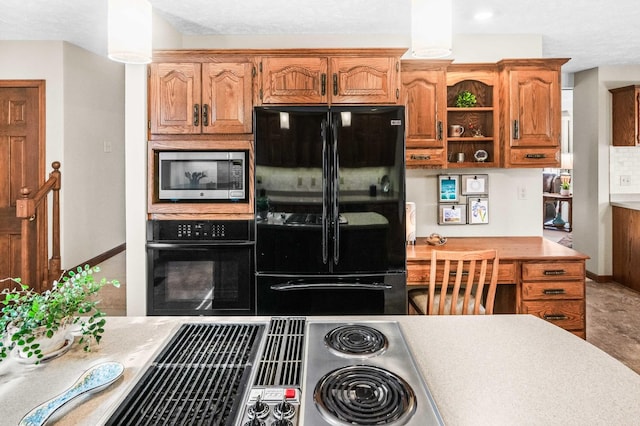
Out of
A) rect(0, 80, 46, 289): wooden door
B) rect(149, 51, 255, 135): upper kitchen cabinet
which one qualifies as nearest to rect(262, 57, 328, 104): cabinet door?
rect(149, 51, 255, 135): upper kitchen cabinet

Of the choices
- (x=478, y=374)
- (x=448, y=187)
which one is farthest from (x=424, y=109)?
(x=478, y=374)

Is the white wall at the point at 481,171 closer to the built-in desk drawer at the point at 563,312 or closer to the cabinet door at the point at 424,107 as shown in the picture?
the cabinet door at the point at 424,107

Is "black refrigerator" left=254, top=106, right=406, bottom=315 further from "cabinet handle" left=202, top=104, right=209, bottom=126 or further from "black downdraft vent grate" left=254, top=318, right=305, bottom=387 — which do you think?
"black downdraft vent grate" left=254, top=318, right=305, bottom=387

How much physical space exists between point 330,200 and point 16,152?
3633 millimetres

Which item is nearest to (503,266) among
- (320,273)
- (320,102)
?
(320,273)

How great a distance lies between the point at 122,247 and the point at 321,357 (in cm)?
503

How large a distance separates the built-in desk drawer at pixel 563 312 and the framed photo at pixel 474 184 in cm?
110

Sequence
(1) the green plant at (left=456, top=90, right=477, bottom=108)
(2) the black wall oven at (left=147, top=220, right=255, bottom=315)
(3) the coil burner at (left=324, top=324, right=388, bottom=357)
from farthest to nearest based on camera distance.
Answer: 1. (1) the green plant at (left=456, top=90, right=477, bottom=108)
2. (2) the black wall oven at (left=147, top=220, right=255, bottom=315)
3. (3) the coil burner at (left=324, top=324, right=388, bottom=357)

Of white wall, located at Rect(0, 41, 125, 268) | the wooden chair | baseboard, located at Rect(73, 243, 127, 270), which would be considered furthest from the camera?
baseboard, located at Rect(73, 243, 127, 270)

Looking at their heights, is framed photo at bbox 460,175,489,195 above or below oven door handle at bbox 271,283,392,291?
above

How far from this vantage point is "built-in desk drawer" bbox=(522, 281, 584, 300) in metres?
2.87

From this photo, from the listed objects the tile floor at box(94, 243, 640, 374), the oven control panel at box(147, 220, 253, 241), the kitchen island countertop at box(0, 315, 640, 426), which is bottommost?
the tile floor at box(94, 243, 640, 374)

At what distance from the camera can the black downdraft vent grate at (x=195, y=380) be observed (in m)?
0.85

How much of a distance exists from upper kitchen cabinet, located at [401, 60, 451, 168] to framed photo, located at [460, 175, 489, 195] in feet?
1.91
